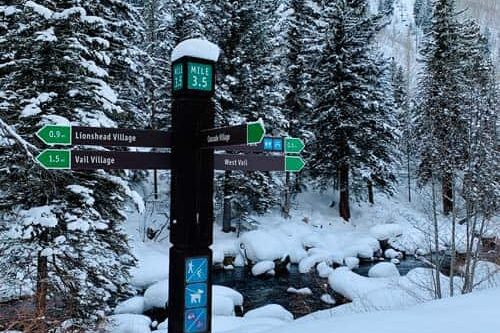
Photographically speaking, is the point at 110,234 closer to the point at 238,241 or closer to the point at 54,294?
the point at 54,294

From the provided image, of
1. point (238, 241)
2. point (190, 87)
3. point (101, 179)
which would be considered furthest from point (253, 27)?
point (190, 87)

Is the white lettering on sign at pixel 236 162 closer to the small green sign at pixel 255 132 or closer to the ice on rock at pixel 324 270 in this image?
the small green sign at pixel 255 132

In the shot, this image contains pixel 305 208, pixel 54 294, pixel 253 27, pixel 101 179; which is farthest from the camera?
pixel 305 208

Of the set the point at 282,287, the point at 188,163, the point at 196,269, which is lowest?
the point at 282,287

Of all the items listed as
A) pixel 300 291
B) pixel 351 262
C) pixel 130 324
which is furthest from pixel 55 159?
pixel 351 262

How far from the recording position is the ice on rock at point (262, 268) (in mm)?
18141

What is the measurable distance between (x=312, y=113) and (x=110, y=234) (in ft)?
56.6

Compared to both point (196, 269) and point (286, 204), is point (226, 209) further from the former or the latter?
point (196, 269)

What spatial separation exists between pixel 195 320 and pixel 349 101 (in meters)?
22.2

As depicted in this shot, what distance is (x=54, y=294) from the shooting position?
9.06 metres

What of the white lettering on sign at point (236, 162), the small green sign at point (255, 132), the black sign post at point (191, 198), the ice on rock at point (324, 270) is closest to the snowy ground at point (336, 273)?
the ice on rock at point (324, 270)

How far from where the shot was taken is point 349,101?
25156 mm

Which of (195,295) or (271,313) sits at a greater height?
(195,295)

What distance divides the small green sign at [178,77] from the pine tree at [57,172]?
5169 mm
